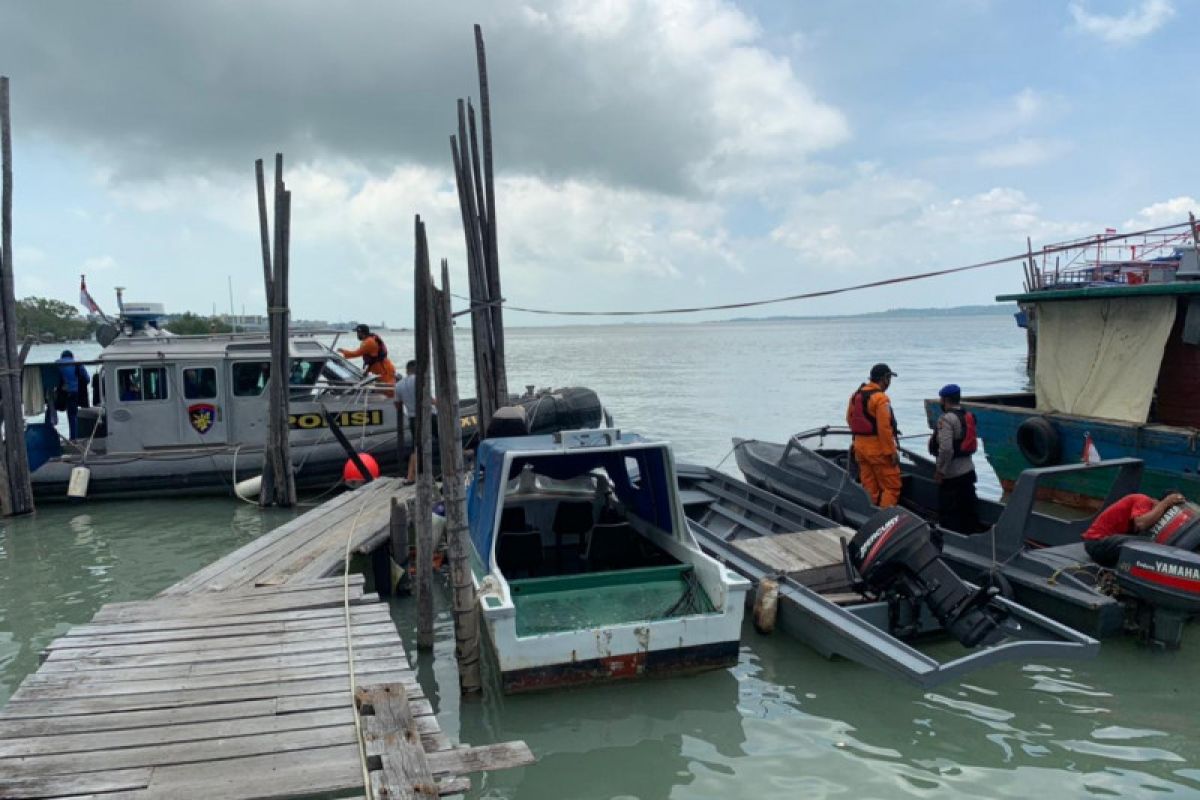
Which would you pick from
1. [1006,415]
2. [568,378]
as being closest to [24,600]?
[1006,415]

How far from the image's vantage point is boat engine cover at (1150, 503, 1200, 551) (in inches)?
262

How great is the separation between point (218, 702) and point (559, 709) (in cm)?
241

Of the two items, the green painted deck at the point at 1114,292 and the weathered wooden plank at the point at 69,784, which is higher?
the green painted deck at the point at 1114,292

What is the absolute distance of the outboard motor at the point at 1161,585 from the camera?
6.23m

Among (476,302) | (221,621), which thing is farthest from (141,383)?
(221,621)

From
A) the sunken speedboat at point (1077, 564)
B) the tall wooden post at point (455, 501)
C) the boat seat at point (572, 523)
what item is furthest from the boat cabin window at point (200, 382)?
the sunken speedboat at point (1077, 564)

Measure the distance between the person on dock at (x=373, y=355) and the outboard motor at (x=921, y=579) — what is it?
10.2 metres

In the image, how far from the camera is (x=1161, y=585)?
6375 millimetres

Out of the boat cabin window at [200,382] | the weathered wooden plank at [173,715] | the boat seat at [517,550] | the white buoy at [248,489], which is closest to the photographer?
the weathered wooden plank at [173,715]

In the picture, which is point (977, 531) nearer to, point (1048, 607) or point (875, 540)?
point (1048, 607)

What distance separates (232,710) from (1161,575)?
6354 millimetres

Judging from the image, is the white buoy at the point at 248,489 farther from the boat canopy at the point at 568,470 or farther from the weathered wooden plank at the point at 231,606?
the weathered wooden plank at the point at 231,606

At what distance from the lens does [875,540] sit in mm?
6715

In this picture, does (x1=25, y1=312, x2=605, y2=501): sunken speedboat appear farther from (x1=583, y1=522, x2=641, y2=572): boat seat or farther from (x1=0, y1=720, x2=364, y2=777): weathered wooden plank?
(x1=0, y1=720, x2=364, y2=777): weathered wooden plank
